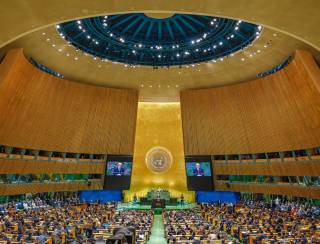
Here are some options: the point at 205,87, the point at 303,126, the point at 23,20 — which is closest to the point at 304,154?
the point at 303,126

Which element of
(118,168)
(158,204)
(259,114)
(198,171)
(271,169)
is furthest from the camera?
(198,171)

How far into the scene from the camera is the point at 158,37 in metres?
28.9

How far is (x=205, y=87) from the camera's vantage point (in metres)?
34.7

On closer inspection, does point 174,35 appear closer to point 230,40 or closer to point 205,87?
point 230,40

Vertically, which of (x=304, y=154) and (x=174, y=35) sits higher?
(x=174, y=35)

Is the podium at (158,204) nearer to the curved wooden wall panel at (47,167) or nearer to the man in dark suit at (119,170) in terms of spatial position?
the man in dark suit at (119,170)

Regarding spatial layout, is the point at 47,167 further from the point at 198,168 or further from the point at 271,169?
the point at 271,169

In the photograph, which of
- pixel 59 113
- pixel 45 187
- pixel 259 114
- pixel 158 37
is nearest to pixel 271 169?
pixel 259 114

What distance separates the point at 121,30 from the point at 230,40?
10579mm

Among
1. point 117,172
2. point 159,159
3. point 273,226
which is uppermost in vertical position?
point 159,159

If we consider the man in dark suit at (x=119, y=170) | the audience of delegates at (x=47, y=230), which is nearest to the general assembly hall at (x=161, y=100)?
the audience of delegates at (x=47, y=230)

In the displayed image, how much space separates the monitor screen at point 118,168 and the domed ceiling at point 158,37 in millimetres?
12711

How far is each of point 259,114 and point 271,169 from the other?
5829 mm

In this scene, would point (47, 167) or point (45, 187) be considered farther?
point (45, 187)
